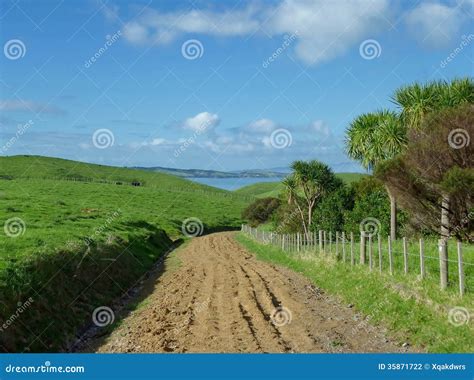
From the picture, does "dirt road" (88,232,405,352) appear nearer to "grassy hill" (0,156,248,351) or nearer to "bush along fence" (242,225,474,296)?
"grassy hill" (0,156,248,351)

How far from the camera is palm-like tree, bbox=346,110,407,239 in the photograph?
43.1 metres

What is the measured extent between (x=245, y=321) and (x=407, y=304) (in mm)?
4851

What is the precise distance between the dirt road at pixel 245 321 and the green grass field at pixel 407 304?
53 cm

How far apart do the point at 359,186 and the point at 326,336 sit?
54.2 metres

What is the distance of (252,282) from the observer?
2611cm

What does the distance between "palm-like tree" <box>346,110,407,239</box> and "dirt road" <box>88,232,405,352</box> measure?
63.8 ft

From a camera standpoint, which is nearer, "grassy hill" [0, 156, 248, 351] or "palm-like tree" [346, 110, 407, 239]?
"grassy hill" [0, 156, 248, 351]

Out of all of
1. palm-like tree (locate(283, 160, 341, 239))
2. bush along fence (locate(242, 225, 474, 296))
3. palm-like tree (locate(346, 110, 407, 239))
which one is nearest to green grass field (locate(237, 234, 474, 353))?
bush along fence (locate(242, 225, 474, 296))

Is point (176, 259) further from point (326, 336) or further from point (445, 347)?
point (445, 347)

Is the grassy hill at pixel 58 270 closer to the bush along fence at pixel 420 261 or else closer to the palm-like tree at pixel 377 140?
the bush along fence at pixel 420 261

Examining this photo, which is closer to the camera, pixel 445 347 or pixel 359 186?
pixel 445 347

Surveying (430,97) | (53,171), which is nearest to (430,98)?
(430,97)

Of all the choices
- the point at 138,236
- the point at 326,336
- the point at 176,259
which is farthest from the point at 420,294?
the point at 138,236

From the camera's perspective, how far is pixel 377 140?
1761 inches
